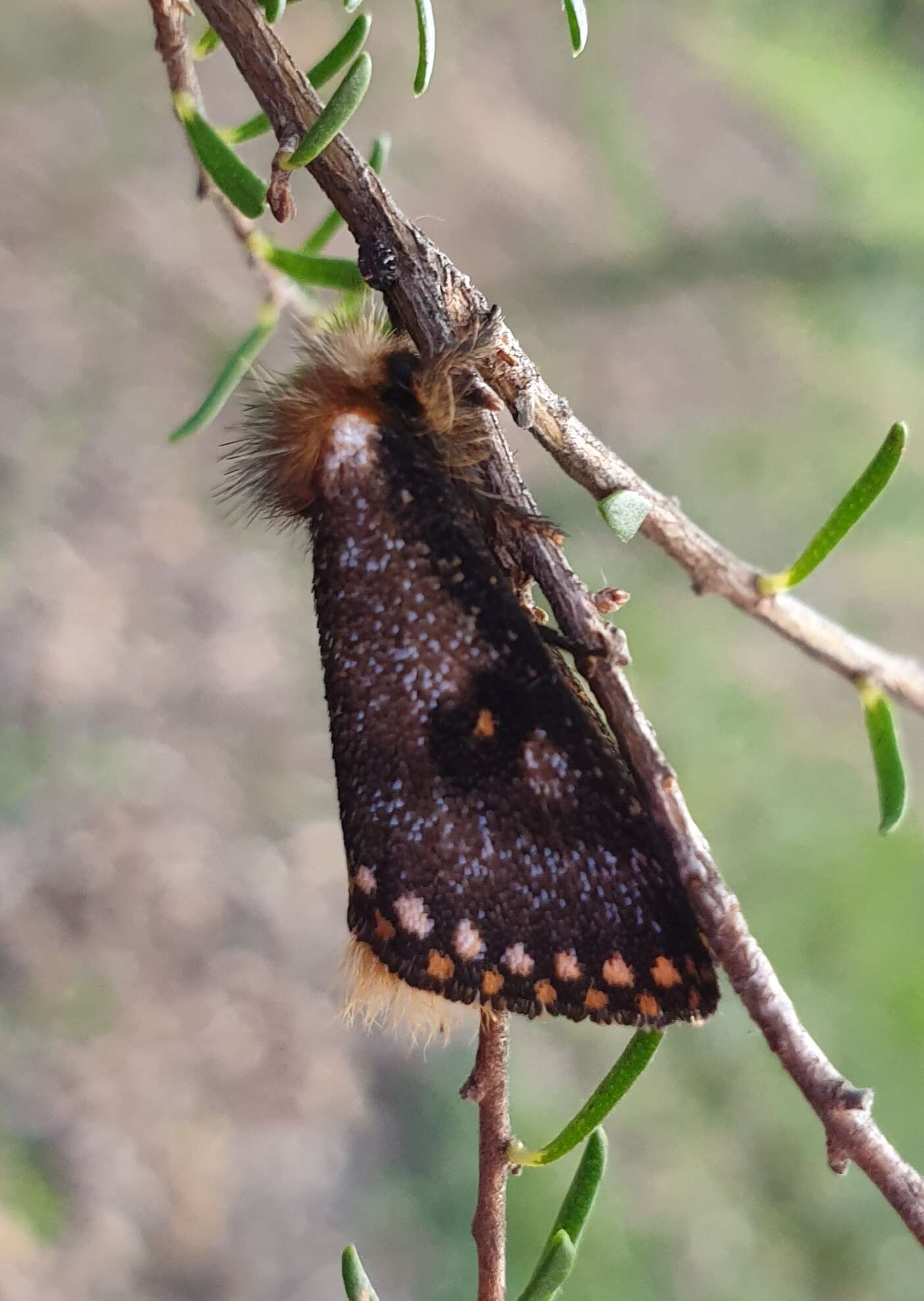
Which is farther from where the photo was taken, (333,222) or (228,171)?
(333,222)

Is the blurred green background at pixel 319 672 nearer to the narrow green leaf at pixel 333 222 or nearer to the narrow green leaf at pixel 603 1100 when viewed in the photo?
the narrow green leaf at pixel 333 222

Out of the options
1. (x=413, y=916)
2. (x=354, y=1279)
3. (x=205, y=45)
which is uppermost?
(x=205, y=45)

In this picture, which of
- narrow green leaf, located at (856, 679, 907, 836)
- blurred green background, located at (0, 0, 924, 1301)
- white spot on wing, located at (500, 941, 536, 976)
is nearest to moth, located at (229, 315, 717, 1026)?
white spot on wing, located at (500, 941, 536, 976)

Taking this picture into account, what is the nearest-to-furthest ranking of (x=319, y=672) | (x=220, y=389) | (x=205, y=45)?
(x=205, y=45) → (x=220, y=389) → (x=319, y=672)

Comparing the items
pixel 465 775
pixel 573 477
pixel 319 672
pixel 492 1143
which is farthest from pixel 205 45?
pixel 319 672

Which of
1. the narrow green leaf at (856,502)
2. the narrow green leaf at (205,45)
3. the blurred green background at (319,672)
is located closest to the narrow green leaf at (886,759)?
the narrow green leaf at (856,502)

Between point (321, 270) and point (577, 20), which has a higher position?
point (577, 20)

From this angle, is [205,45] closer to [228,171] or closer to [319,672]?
[228,171]

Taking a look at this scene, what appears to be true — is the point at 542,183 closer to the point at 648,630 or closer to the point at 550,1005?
the point at 648,630
